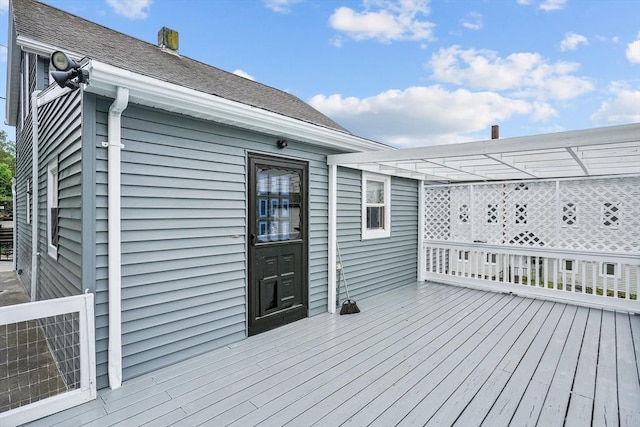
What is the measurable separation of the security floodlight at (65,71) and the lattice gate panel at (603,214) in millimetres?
6331

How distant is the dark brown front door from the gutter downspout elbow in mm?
1309

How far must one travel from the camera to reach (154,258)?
286 centimetres

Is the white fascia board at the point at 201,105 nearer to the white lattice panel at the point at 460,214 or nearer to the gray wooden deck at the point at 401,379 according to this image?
the gray wooden deck at the point at 401,379

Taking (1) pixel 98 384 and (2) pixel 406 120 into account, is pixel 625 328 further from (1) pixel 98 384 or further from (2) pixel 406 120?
(2) pixel 406 120

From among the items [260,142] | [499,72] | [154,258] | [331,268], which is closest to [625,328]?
[331,268]

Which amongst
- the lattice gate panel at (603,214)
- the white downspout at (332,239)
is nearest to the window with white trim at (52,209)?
the white downspout at (332,239)

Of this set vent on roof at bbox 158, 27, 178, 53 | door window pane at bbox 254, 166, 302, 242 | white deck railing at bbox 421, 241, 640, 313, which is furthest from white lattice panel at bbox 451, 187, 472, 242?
vent on roof at bbox 158, 27, 178, 53

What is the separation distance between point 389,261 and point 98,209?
178 inches

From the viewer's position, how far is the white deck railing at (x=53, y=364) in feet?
7.14

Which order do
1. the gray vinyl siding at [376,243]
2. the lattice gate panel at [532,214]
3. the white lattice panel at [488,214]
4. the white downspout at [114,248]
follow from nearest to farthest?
the white downspout at [114,248] < the gray vinyl siding at [376,243] < the lattice gate panel at [532,214] < the white lattice panel at [488,214]

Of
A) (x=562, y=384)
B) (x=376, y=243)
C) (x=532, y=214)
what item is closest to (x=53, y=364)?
(x=376, y=243)

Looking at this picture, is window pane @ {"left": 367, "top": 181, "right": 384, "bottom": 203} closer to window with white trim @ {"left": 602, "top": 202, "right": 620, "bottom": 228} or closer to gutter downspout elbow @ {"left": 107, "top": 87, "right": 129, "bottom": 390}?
window with white trim @ {"left": 602, "top": 202, "right": 620, "bottom": 228}

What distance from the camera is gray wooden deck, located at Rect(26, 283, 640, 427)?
2.22 meters

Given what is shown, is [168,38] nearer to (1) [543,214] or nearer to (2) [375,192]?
(2) [375,192]
